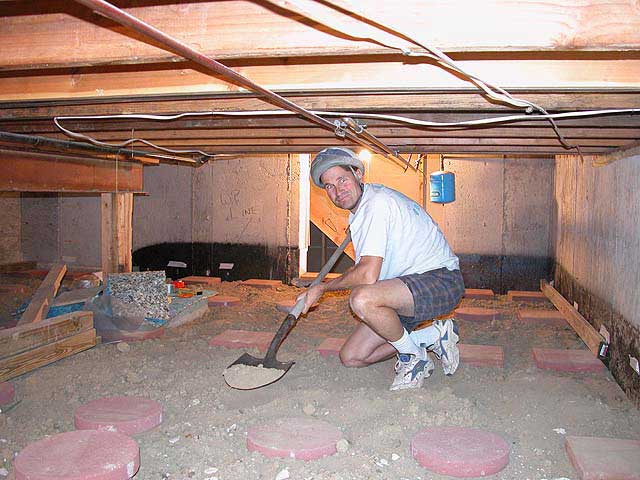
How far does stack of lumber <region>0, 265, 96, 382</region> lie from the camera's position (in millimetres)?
2979

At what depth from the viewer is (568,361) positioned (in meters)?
3.23

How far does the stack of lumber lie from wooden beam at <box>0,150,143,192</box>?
2.74 ft

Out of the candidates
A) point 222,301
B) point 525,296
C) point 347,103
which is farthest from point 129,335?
point 525,296

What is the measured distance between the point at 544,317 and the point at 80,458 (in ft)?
12.2

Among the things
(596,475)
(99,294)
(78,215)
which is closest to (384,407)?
(596,475)

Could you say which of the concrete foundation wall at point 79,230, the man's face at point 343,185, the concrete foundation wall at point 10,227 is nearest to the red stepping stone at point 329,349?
the man's face at point 343,185

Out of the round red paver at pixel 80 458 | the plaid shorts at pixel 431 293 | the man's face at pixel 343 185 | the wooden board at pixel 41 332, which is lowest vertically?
the round red paver at pixel 80 458

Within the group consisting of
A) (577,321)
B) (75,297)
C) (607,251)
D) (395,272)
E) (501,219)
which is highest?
(501,219)

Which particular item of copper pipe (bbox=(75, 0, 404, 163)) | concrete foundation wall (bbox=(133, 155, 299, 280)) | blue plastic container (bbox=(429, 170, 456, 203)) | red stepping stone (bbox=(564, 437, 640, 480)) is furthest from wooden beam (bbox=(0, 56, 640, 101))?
concrete foundation wall (bbox=(133, 155, 299, 280))

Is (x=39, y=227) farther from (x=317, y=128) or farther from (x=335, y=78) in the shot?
(x=335, y=78)

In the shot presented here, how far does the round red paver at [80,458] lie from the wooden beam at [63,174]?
2397 mm

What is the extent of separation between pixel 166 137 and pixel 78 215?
404cm

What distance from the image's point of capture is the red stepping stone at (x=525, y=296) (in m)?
5.29

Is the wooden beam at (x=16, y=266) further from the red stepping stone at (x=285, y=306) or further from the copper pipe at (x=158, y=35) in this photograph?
the copper pipe at (x=158, y=35)
